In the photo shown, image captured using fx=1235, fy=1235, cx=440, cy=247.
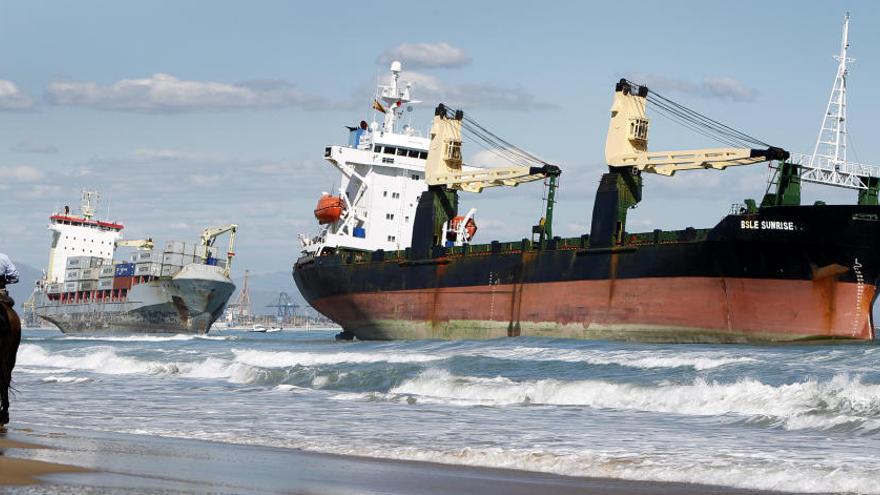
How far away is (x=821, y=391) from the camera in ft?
53.4

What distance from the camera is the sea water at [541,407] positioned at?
11250 mm

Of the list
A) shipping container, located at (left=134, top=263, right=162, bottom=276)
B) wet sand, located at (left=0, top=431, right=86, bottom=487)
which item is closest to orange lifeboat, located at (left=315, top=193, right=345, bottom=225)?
shipping container, located at (left=134, top=263, right=162, bottom=276)

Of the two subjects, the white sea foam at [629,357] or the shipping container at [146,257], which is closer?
the white sea foam at [629,357]

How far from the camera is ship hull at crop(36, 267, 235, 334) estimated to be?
6366 centimetres

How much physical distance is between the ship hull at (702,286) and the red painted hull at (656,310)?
0.09 feet

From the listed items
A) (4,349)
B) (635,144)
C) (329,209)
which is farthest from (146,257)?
(4,349)

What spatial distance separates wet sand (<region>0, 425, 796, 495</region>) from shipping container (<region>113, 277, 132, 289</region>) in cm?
5743

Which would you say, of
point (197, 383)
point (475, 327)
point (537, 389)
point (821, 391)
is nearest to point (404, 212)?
point (475, 327)

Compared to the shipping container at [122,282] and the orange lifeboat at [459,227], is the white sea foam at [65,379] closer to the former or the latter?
the orange lifeboat at [459,227]

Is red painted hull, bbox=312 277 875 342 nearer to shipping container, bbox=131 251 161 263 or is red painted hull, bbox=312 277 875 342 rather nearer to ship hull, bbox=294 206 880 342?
ship hull, bbox=294 206 880 342

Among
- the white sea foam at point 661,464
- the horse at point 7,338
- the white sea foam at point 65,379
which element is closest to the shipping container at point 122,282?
the white sea foam at point 65,379

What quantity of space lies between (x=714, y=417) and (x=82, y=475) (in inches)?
373

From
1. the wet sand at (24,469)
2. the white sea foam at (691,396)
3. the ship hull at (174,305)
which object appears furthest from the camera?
the ship hull at (174,305)

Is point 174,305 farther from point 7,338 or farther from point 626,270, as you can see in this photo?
point 7,338
